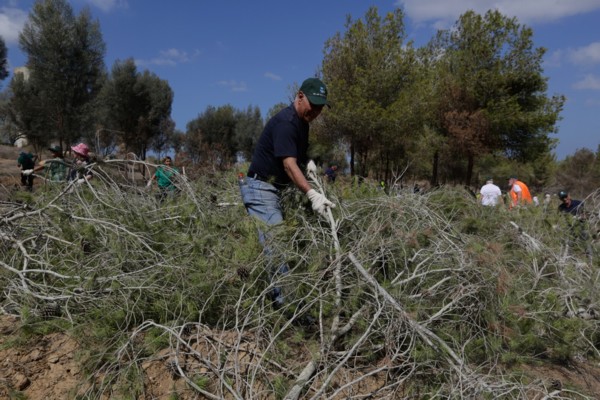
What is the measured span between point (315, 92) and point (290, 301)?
1425mm

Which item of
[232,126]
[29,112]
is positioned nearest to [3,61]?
[29,112]

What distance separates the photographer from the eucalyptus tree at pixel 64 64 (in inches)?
730

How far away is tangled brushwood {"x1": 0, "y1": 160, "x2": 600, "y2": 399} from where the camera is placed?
228cm

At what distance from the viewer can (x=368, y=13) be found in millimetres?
16891

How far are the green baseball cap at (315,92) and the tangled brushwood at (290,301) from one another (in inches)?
23.7

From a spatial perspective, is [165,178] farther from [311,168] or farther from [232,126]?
[232,126]

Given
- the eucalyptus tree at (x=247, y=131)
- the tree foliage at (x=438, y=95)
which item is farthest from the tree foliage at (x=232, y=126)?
the tree foliage at (x=438, y=95)

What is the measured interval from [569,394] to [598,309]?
1.29 m

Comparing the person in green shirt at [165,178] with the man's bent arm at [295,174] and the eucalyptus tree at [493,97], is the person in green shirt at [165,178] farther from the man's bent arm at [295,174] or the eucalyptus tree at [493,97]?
the eucalyptus tree at [493,97]

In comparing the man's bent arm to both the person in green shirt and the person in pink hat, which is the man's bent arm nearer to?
the person in green shirt

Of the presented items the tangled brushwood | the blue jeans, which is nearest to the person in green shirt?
the tangled brushwood

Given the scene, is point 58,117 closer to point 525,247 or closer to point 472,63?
point 472,63

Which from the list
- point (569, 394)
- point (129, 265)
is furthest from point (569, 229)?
point (129, 265)

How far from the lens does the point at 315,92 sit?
3.01 metres
